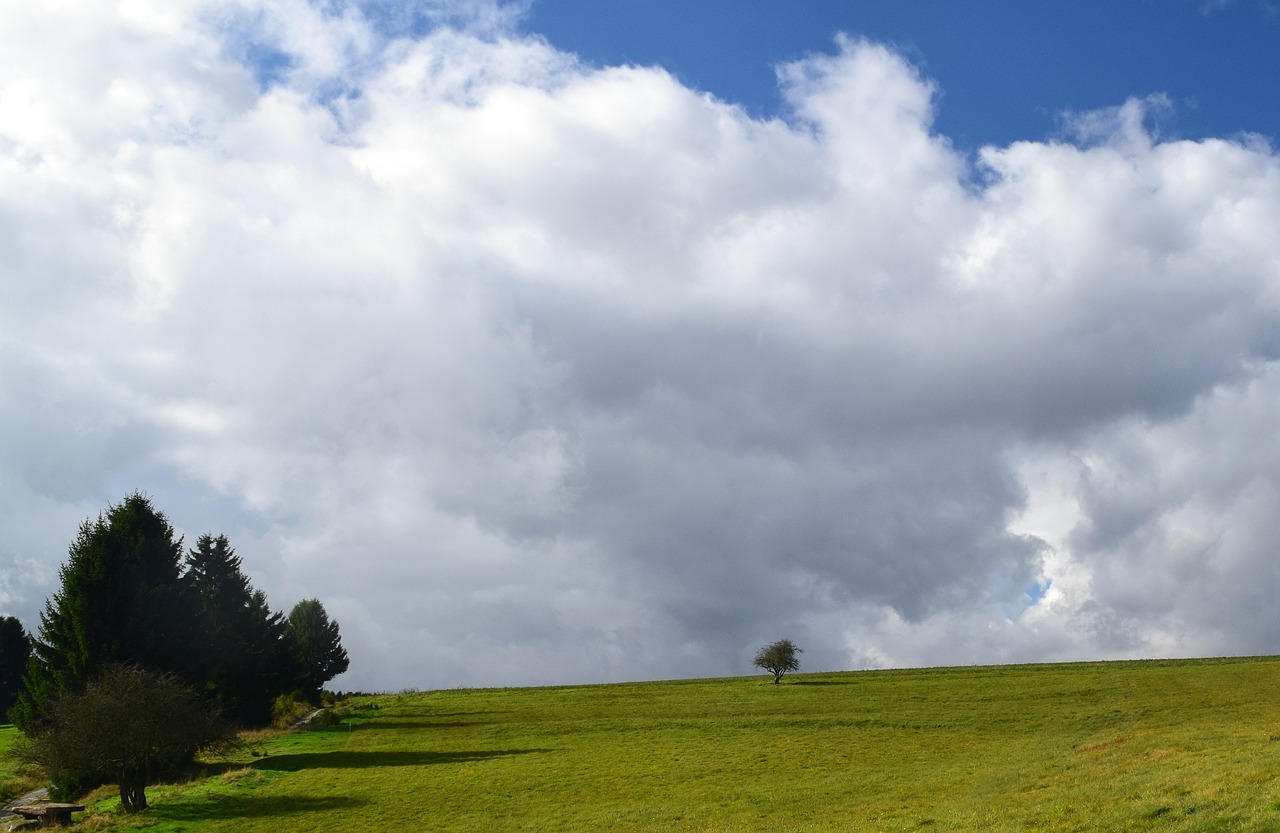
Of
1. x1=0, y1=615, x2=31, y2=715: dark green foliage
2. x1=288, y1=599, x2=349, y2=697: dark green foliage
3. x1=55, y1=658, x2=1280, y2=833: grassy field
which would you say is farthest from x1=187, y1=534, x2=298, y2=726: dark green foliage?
x1=0, y1=615, x2=31, y2=715: dark green foliage

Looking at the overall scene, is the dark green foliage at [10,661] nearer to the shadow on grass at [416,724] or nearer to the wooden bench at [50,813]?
the shadow on grass at [416,724]

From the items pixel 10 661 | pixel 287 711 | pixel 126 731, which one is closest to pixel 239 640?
pixel 287 711

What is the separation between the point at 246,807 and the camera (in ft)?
169

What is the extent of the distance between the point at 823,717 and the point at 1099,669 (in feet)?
192

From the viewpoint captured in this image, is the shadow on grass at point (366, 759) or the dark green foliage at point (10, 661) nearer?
the shadow on grass at point (366, 759)

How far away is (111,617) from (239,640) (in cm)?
1782

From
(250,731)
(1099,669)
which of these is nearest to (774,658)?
(1099,669)

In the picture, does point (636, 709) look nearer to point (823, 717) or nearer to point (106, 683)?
point (823, 717)

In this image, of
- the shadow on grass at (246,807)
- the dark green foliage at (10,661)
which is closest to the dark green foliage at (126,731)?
the shadow on grass at (246,807)

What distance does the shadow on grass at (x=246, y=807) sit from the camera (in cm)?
4941

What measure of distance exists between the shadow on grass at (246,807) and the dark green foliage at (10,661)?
113130 millimetres

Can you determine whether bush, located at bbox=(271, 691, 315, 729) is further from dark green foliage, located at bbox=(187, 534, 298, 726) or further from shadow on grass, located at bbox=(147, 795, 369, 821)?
shadow on grass, located at bbox=(147, 795, 369, 821)

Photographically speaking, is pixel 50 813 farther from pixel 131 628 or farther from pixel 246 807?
pixel 131 628

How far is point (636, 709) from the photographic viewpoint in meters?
98.4
